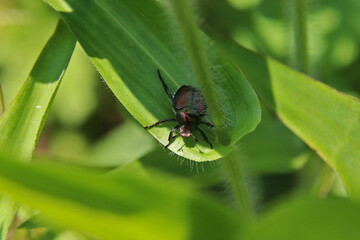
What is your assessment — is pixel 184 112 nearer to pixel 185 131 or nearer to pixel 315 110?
pixel 185 131

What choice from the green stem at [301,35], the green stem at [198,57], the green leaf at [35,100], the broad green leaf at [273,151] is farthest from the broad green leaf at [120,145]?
the green stem at [198,57]

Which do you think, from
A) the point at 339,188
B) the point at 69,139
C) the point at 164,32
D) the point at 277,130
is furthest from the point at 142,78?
the point at 69,139

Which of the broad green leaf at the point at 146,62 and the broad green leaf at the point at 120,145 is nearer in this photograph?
the broad green leaf at the point at 146,62

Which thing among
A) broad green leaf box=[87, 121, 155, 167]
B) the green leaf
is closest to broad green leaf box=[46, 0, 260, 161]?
the green leaf

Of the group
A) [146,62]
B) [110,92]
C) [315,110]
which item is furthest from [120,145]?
[315,110]

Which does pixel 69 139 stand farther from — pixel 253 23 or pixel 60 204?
pixel 60 204

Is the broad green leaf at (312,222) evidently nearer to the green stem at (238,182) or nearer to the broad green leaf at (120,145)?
the green stem at (238,182)
